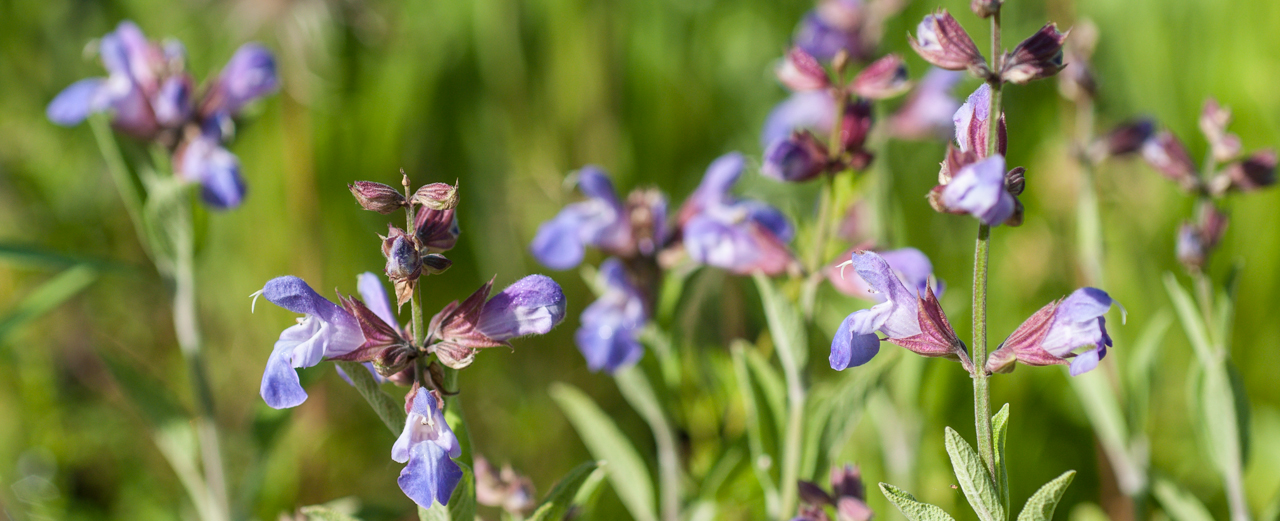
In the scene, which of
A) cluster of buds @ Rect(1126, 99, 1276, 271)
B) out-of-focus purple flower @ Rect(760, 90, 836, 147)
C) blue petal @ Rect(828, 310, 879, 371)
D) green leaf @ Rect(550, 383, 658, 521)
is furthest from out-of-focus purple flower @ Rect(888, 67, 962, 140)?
blue petal @ Rect(828, 310, 879, 371)

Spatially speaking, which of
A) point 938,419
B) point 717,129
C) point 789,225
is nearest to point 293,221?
point 717,129

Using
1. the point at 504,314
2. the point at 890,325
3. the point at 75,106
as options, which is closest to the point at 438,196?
the point at 504,314

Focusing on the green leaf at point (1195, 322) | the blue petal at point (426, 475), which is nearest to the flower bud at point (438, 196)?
the blue petal at point (426, 475)

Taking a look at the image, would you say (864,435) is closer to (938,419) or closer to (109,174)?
(938,419)

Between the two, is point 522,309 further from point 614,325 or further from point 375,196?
point 614,325

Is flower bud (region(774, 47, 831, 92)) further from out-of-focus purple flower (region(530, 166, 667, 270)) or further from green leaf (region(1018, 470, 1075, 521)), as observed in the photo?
green leaf (region(1018, 470, 1075, 521))
